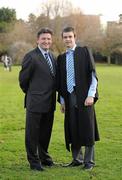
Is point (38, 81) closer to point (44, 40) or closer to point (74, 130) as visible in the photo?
point (44, 40)

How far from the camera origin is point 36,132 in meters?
7.43

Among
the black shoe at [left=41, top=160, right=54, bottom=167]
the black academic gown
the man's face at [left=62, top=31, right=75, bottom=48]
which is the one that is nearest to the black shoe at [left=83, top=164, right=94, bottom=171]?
the black academic gown

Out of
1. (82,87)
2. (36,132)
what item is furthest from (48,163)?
(82,87)

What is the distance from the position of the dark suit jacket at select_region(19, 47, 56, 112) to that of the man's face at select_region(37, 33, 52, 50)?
0.13m

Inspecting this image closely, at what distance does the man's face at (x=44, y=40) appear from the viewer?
287 inches

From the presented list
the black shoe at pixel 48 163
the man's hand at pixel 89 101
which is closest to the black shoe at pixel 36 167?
the black shoe at pixel 48 163

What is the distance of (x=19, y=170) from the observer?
744 centimetres

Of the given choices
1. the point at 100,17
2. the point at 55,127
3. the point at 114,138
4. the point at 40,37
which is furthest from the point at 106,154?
the point at 100,17

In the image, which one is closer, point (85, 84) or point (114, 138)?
point (85, 84)

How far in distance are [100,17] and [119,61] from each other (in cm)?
1050

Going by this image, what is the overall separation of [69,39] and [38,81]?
791 millimetres

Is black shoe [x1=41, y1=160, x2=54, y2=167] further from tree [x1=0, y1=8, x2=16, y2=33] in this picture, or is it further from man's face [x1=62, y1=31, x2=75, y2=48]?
tree [x1=0, y1=8, x2=16, y2=33]

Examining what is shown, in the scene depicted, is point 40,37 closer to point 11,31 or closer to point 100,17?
point 11,31

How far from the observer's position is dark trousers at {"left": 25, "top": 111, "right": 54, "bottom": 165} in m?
7.38
